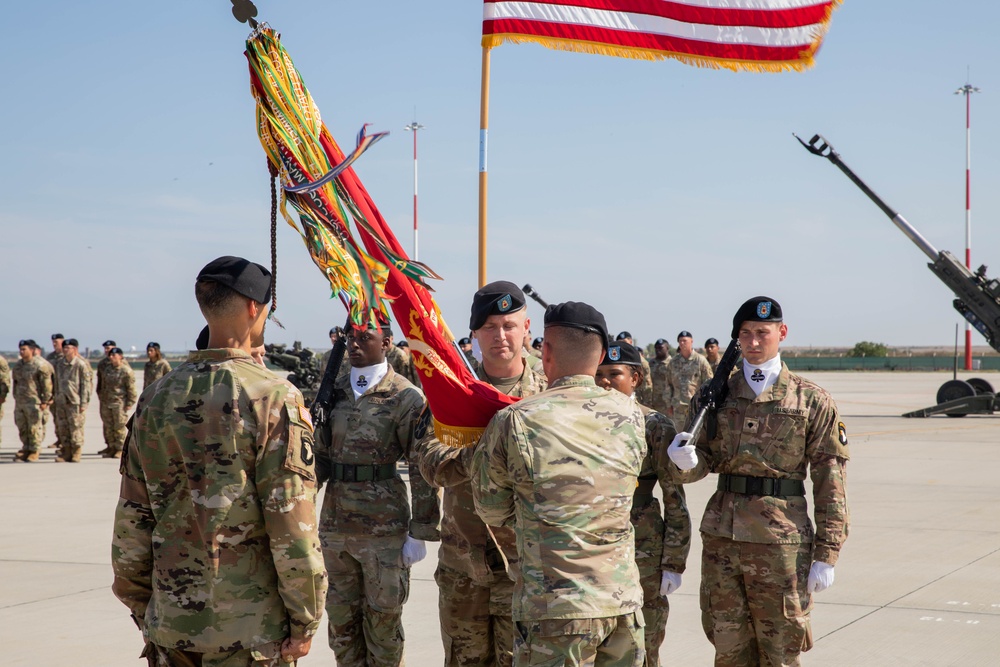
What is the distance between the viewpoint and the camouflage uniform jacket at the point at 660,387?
16469 mm

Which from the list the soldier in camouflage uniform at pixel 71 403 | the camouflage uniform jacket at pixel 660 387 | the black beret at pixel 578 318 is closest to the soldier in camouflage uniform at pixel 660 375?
the camouflage uniform jacket at pixel 660 387

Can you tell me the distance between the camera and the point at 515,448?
3.12 metres

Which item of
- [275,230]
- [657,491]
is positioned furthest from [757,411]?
[657,491]

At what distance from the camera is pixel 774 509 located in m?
4.39

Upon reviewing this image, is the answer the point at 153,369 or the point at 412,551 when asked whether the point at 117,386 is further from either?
A: the point at 412,551

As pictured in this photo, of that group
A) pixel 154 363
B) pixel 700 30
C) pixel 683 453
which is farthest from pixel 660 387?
pixel 683 453

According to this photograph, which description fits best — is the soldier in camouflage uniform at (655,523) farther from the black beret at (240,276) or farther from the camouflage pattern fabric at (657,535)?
the black beret at (240,276)

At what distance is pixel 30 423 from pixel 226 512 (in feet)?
44.2

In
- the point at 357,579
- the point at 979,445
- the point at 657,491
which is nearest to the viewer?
the point at 357,579

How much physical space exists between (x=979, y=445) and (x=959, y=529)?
8011 mm

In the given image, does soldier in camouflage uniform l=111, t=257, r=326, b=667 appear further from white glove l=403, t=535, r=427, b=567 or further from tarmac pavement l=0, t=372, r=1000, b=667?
tarmac pavement l=0, t=372, r=1000, b=667

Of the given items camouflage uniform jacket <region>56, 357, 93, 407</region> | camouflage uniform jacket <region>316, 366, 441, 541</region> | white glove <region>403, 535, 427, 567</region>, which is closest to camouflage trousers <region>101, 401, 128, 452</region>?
camouflage uniform jacket <region>56, 357, 93, 407</region>

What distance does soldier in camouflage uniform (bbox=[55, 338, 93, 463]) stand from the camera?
14.8m

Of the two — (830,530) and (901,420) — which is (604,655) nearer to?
(830,530)
